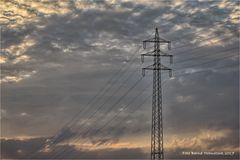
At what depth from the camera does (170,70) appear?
85812 mm

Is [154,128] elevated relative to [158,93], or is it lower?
lower

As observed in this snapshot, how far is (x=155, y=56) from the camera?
89938 mm

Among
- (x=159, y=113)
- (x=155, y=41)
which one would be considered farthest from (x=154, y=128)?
(x=155, y=41)

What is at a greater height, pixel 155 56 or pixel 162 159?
pixel 155 56

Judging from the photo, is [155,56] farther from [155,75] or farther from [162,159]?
[162,159]

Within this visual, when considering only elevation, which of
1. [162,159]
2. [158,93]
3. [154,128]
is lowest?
[162,159]

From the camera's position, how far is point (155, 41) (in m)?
91.0

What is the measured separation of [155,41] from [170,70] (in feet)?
25.3

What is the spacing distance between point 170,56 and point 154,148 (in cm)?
1594

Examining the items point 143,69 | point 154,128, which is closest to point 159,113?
point 154,128

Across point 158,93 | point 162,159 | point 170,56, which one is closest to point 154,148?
point 162,159

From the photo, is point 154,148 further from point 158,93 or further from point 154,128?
point 158,93

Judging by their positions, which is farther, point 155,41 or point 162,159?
point 155,41

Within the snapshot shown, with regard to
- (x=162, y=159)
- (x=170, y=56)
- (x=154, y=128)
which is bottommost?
(x=162, y=159)
